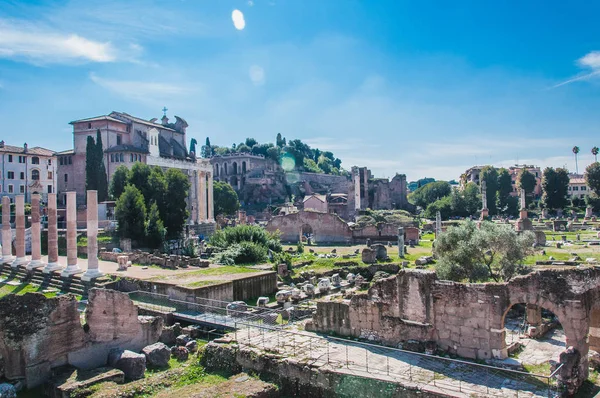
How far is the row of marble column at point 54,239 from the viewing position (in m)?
26.0

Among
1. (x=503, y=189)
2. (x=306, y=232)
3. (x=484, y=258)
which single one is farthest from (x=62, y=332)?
(x=503, y=189)

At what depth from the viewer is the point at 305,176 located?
430ft

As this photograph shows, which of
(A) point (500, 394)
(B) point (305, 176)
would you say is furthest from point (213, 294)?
(B) point (305, 176)

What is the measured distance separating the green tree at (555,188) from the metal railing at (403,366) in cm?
7473

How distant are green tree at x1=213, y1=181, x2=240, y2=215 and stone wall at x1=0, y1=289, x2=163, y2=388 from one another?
61219mm

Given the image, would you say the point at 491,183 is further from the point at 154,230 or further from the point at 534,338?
the point at 534,338

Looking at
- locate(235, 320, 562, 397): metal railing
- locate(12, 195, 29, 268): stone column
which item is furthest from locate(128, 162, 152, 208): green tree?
locate(235, 320, 562, 397): metal railing

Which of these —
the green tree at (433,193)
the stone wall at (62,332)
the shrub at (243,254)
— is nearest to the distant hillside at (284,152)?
the green tree at (433,193)

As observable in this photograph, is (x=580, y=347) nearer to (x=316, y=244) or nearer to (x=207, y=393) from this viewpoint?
(x=207, y=393)

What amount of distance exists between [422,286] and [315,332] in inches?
177

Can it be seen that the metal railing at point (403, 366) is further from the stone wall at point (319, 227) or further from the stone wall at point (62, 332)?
the stone wall at point (319, 227)

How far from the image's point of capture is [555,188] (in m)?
77.9

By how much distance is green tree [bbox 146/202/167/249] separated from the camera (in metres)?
38.1

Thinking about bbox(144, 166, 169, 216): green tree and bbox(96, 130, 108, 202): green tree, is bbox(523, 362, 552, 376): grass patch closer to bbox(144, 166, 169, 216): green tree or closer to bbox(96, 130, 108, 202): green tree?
bbox(144, 166, 169, 216): green tree
